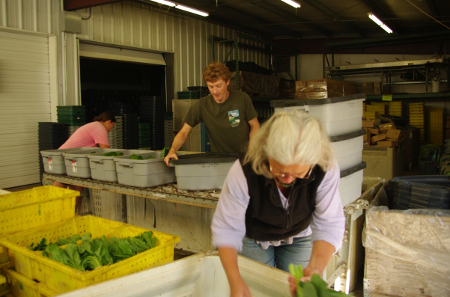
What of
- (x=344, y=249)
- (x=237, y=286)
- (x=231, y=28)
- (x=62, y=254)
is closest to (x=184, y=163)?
(x=62, y=254)

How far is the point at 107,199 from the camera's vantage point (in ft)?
13.2

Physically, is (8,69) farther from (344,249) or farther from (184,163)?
(344,249)

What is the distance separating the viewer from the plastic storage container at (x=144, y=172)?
9.87ft

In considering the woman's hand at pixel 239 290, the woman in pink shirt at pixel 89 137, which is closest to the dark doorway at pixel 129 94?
the woman in pink shirt at pixel 89 137

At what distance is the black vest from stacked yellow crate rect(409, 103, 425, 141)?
29.1 feet

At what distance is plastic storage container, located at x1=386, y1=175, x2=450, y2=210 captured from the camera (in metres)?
2.73

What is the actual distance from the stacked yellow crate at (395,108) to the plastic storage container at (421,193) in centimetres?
680

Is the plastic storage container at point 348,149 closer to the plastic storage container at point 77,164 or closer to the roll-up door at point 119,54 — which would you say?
the plastic storage container at point 77,164

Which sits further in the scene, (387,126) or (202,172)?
(387,126)

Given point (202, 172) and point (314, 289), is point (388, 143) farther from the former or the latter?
point (314, 289)

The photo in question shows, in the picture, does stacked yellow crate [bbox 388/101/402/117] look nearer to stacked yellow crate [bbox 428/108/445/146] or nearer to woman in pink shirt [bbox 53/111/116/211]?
stacked yellow crate [bbox 428/108/445/146]

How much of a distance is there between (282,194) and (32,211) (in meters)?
1.76

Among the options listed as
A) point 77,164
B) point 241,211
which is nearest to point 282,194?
point 241,211

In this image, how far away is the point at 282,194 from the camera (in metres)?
1.52
